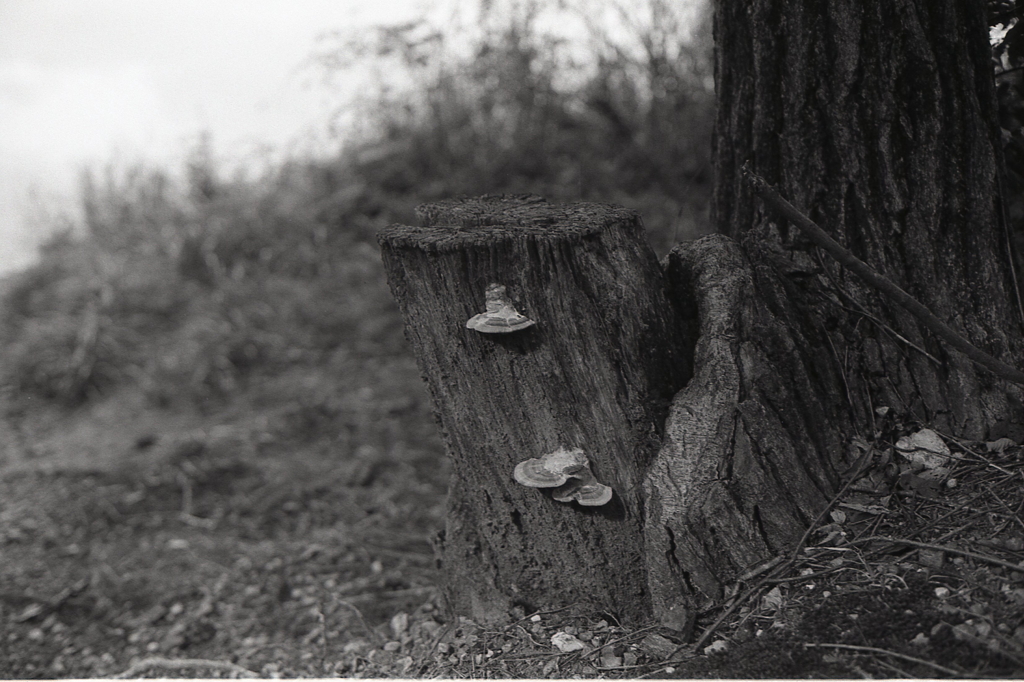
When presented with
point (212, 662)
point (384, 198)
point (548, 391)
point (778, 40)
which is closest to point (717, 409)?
point (548, 391)

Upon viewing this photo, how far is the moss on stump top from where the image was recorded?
1778 mm

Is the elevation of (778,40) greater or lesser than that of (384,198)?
greater

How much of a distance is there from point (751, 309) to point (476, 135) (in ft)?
14.1

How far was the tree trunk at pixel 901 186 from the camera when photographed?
6.40 feet

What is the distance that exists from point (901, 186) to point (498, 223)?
1011mm

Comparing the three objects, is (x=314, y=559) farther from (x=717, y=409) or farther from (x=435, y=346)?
(x=717, y=409)

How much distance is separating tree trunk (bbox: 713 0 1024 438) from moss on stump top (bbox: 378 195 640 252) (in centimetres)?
52

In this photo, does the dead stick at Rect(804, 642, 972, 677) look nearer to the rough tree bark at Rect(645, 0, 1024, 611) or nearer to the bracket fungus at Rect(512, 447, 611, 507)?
the rough tree bark at Rect(645, 0, 1024, 611)

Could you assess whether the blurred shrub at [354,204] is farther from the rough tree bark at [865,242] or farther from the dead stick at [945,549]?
the dead stick at [945,549]

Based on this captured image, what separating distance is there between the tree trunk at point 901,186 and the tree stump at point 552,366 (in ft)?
1.46

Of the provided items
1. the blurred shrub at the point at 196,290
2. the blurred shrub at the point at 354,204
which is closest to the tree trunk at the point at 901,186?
the blurred shrub at the point at 354,204

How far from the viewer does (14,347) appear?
505 cm

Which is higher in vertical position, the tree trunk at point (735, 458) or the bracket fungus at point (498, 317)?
the bracket fungus at point (498, 317)

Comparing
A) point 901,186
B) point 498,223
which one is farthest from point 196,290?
point 901,186
